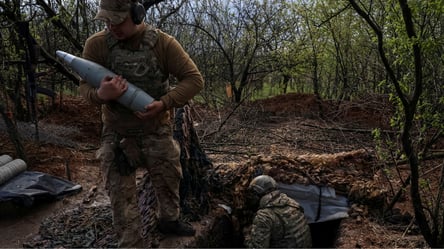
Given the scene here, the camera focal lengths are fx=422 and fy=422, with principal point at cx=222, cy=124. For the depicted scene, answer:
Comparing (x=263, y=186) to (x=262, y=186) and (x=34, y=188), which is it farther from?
(x=34, y=188)

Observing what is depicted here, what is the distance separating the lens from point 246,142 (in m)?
7.90

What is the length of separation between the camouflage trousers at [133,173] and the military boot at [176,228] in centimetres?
34

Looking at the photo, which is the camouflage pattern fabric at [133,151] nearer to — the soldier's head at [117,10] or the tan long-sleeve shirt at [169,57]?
the tan long-sleeve shirt at [169,57]

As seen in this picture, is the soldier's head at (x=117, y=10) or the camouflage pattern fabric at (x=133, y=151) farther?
the camouflage pattern fabric at (x=133, y=151)

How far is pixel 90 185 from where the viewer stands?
5.30 metres

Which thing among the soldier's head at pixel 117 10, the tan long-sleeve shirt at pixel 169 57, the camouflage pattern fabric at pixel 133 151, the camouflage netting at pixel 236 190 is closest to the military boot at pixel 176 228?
the camouflage netting at pixel 236 190

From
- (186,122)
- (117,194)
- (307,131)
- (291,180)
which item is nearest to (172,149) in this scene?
(117,194)

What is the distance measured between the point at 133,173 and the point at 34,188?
6.29 ft

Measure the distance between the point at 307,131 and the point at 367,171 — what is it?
3936mm

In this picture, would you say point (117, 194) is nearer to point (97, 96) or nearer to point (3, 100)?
point (97, 96)

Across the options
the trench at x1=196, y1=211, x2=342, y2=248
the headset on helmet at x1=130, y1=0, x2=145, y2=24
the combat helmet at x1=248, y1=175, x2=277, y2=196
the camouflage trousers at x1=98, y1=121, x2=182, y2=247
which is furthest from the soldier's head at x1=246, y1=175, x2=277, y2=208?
the headset on helmet at x1=130, y1=0, x2=145, y2=24

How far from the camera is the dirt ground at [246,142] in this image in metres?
4.22

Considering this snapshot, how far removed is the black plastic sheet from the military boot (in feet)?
5.42

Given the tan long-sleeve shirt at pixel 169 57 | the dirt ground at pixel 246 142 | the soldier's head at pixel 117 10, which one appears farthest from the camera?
the dirt ground at pixel 246 142
